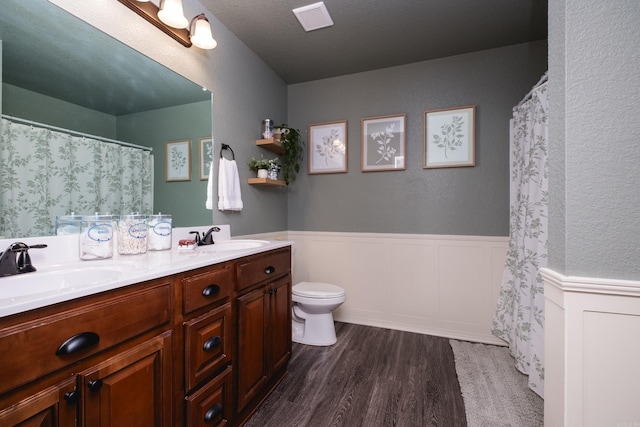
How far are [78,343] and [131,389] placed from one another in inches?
10.2

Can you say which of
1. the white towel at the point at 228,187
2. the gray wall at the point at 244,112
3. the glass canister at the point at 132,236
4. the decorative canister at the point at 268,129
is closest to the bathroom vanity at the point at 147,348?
the glass canister at the point at 132,236

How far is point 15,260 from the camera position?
3.08ft

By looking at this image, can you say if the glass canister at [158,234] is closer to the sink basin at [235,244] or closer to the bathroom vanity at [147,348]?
the bathroom vanity at [147,348]

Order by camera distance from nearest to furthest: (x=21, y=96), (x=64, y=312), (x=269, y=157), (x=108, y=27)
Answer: (x=64, y=312)
(x=21, y=96)
(x=108, y=27)
(x=269, y=157)

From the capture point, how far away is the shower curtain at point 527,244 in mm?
1695

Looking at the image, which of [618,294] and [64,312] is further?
[618,294]

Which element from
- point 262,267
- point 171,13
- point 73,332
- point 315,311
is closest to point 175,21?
point 171,13

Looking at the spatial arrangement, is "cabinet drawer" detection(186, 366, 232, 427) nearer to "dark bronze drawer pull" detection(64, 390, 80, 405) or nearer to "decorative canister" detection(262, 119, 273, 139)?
"dark bronze drawer pull" detection(64, 390, 80, 405)

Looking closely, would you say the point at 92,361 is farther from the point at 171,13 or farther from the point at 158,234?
the point at 171,13

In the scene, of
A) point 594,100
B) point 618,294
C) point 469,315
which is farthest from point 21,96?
point 469,315

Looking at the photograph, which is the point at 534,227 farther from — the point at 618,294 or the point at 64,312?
the point at 64,312

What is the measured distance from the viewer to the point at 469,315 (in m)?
2.44

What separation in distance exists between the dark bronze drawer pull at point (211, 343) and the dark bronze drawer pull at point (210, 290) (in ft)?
0.63

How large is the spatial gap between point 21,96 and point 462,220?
9.33ft
